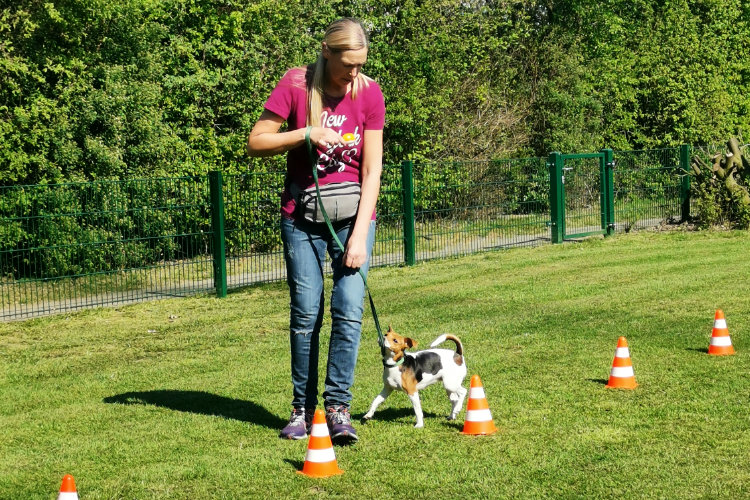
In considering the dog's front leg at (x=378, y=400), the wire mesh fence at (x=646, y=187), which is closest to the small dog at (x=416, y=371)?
the dog's front leg at (x=378, y=400)

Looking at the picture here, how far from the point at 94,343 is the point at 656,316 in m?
5.66

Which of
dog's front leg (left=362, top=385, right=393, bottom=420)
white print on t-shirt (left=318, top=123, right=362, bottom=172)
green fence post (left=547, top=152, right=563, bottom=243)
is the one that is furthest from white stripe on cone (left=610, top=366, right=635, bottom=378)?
green fence post (left=547, top=152, right=563, bottom=243)

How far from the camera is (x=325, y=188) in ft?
18.6

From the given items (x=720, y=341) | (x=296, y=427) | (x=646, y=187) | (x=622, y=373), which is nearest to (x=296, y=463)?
(x=296, y=427)

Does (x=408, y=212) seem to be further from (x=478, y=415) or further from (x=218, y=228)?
(x=478, y=415)

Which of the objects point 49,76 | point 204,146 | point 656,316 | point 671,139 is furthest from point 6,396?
point 671,139

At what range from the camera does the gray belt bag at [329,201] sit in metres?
5.64

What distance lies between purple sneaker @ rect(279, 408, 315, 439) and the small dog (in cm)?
45

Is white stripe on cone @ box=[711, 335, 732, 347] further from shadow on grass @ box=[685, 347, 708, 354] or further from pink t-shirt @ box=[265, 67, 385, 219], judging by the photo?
pink t-shirt @ box=[265, 67, 385, 219]

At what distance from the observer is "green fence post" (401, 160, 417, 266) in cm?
1577

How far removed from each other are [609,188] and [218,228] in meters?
8.94

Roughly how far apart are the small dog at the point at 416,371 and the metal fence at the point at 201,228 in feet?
23.2

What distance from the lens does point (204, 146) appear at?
661 inches

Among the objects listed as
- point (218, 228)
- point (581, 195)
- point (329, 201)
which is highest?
point (329, 201)
